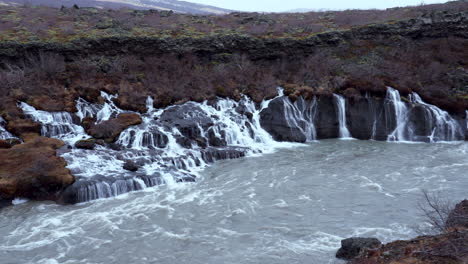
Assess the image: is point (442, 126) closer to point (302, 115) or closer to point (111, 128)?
point (302, 115)

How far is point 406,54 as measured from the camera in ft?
96.9

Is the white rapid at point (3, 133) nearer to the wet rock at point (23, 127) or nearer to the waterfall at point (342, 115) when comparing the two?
the wet rock at point (23, 127)

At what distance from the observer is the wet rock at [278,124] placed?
73.4ft

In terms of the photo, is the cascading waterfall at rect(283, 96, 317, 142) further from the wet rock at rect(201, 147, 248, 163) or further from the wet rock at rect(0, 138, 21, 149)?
the wet rock at rect(0, 138, 21, 149)

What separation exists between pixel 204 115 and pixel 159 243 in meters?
12.3

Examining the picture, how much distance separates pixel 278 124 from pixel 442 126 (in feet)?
30.4

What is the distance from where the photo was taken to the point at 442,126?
72.9 ft

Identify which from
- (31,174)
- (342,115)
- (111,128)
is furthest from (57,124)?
(342,115)

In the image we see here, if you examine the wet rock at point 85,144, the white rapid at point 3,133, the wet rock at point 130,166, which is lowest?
the wet rock at point 130,166

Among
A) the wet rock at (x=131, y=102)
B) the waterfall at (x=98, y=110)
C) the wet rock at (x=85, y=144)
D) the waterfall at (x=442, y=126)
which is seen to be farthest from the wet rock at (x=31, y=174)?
the waterfall at (x=442, y=126)

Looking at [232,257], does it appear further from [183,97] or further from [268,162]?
[183,97]

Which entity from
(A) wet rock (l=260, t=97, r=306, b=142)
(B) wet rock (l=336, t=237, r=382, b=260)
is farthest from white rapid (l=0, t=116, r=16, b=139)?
(B) wet rock (l=336, t=237, r=382, b=260)

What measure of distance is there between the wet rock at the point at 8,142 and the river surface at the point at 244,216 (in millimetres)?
4301

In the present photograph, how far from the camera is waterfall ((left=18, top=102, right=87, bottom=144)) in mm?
18656
